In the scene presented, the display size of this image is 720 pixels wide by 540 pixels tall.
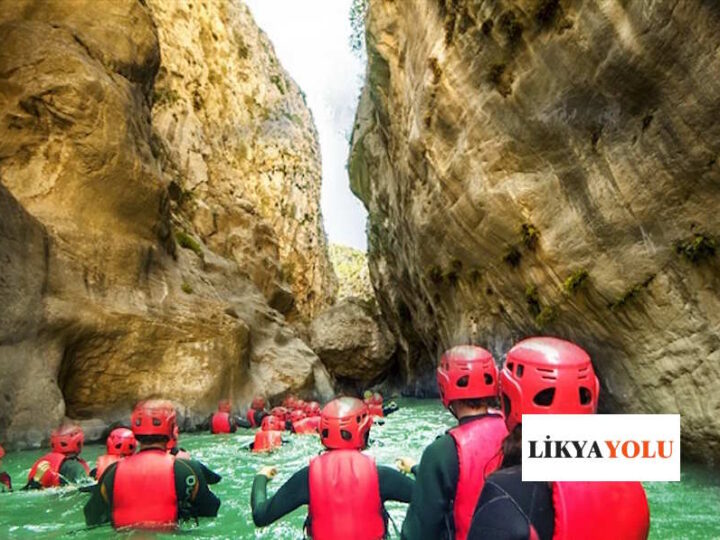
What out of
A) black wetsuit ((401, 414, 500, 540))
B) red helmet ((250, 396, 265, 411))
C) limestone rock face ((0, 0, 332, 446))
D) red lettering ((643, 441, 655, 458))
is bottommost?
red helmet ((250, 396, 265, 411))

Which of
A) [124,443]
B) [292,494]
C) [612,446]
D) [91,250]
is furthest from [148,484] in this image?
[91,250]

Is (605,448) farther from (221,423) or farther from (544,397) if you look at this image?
(221,423)

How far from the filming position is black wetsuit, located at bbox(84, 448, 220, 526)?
4820mm

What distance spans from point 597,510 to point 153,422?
376 cm

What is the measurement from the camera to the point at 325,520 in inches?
151

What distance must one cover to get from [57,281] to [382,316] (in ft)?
86.9

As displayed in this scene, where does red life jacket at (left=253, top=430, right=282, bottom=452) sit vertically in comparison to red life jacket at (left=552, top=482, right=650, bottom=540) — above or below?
below

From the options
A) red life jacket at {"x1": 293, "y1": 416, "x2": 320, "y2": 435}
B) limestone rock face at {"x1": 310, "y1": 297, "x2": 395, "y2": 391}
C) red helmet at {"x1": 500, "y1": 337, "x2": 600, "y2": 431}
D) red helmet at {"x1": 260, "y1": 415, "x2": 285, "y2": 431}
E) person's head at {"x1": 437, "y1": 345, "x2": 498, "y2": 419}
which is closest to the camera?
red helmet at {"x1": 500, "y1": 337, "x2": 600, "y2": 431}

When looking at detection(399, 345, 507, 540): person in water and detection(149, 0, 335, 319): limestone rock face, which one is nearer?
detection(399, 345, 507, 540): person in water

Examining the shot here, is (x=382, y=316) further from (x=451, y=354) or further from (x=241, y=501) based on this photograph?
(x=451, y=354)

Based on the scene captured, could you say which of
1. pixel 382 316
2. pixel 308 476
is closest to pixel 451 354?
pixel 308 476

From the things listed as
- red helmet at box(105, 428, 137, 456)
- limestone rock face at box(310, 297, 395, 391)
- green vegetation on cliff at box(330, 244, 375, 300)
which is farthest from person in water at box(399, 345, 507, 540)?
green vegetation on cliff at box(330, 244, 375, 300)

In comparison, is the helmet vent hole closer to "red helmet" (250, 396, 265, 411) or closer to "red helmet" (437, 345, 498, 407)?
"red helmet" (437, 345, 498, 407)

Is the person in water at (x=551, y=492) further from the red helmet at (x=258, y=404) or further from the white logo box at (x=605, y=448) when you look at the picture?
the red helmet at (x=258, y=404)
